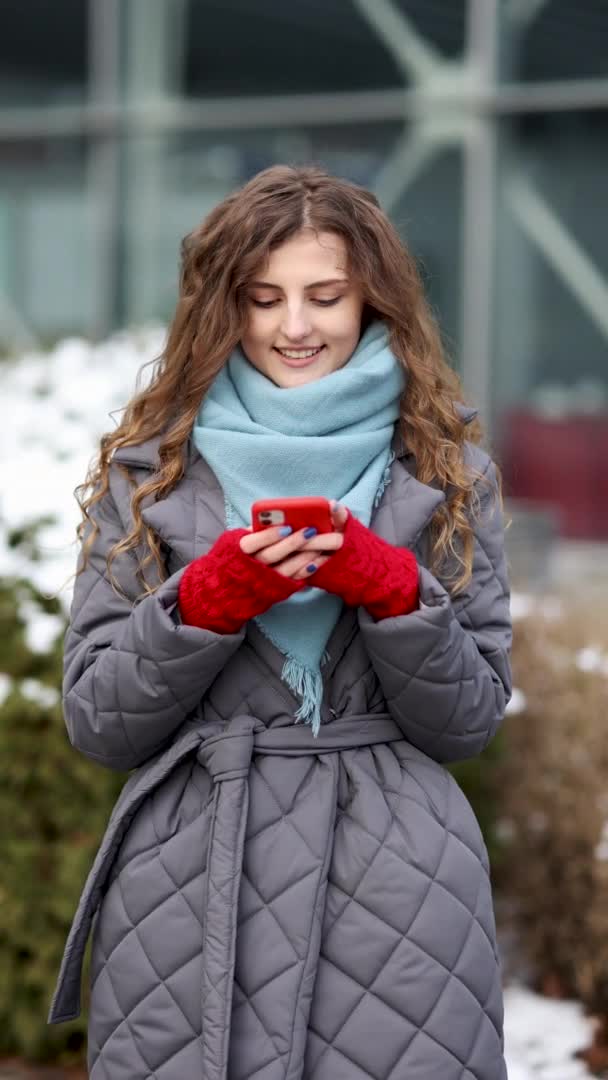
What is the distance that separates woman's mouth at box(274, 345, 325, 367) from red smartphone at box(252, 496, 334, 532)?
0.33 m

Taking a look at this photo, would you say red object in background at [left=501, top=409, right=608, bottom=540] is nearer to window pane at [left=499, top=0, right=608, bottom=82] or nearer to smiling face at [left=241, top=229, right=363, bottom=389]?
window pane at [left=499, top=0, right=608, bottom=82]

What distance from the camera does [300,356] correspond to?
7.22 feet

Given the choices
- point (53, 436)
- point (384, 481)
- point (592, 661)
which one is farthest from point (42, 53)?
point (384, 481)

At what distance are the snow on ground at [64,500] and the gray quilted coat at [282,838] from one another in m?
1.41

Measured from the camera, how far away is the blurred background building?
8797 mm

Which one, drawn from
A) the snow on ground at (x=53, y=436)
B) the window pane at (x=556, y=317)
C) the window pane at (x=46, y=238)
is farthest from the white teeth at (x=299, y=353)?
the window pane at (x=46, y=238)

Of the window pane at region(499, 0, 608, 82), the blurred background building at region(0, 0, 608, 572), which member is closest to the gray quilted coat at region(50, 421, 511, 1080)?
the blurred background building at region(0, 0, 608, 572)

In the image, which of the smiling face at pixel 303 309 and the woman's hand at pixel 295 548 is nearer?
the woman's hand at pixel 295 548

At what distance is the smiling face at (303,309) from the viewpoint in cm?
218

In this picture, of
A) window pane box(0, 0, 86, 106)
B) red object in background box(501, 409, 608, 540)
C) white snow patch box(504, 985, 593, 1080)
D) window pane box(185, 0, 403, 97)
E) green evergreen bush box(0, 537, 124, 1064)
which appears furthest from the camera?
window pane box(0, 0, 86, 106)

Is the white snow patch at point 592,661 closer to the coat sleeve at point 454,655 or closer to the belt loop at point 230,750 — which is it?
the coat sleeve at point 454,655

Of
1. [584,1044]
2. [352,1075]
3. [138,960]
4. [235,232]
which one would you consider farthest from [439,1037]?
[584,1044]

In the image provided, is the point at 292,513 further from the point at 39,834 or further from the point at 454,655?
the point at 39,834

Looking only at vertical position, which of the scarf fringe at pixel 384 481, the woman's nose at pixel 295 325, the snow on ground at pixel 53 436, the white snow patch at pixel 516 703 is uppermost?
the woman's nose at pixel 295 325
